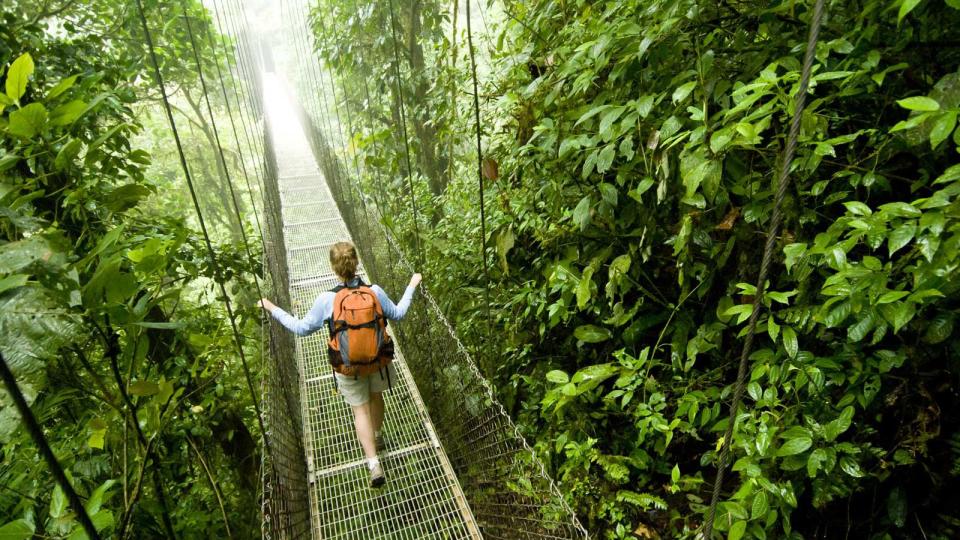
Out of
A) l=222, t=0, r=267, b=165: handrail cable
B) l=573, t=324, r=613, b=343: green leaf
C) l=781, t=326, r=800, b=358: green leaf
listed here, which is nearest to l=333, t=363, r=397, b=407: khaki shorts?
l=573, t=324, r=613, b=343: green leaf

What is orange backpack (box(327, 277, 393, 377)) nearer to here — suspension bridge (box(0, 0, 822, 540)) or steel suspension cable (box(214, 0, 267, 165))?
suspension bridge (box(0, 0, 822, 540))

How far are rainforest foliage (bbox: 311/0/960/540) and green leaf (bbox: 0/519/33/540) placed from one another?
979mm

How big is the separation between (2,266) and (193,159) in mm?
11690

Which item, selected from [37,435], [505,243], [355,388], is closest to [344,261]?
[355,388]

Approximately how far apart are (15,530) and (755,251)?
158 centimetres

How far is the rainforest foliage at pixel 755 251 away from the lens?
3.16 feet

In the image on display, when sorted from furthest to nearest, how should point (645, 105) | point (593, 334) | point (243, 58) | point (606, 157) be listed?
point (243, 58) → point (593, 334) → point (606, 157) → point (645, 105)

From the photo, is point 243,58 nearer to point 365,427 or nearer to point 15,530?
point 365,427

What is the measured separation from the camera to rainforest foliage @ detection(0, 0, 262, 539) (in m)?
0.63

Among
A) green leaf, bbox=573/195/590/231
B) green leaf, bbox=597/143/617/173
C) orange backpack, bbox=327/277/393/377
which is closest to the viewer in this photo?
green leaf, bbox=597/143/617/173

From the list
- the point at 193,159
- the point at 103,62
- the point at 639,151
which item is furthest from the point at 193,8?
the point at 193,159

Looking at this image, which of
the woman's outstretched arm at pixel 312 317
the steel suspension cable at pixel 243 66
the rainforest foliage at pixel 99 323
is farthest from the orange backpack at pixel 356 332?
the steel suspension cable at pixel 243 66

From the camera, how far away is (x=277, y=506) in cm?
124

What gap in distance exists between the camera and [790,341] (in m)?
1.09
